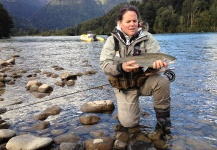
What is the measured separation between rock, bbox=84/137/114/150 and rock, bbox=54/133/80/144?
1.03 ft

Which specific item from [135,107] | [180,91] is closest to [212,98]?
[180,91]

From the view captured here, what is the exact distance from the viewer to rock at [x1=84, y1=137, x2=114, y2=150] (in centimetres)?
446

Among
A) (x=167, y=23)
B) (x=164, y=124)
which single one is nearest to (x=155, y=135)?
(x=164, y=124)

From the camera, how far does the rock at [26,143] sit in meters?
4.32

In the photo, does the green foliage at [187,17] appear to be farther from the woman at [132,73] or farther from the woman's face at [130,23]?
the woman's face at [130,23]

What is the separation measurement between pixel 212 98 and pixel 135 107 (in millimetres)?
3097

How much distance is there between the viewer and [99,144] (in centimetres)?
450

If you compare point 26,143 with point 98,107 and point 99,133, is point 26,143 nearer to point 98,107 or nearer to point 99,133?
point 99,133

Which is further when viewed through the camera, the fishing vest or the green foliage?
the green foliage

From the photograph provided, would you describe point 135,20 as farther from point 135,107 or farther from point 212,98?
point 212,98

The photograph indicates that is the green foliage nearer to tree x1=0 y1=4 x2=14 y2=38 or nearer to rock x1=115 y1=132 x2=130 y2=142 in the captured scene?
tree x1=0 y1=4 x2=14 y2=38

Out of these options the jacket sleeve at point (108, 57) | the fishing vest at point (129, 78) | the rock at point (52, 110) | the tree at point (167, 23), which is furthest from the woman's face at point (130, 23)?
the tree at point (167, 23)

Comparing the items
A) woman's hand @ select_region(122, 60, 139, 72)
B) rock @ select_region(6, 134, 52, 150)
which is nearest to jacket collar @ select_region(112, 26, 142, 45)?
woman's hand @ select_region(122, 60, 139, 72)

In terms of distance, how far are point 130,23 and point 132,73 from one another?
104 cm
